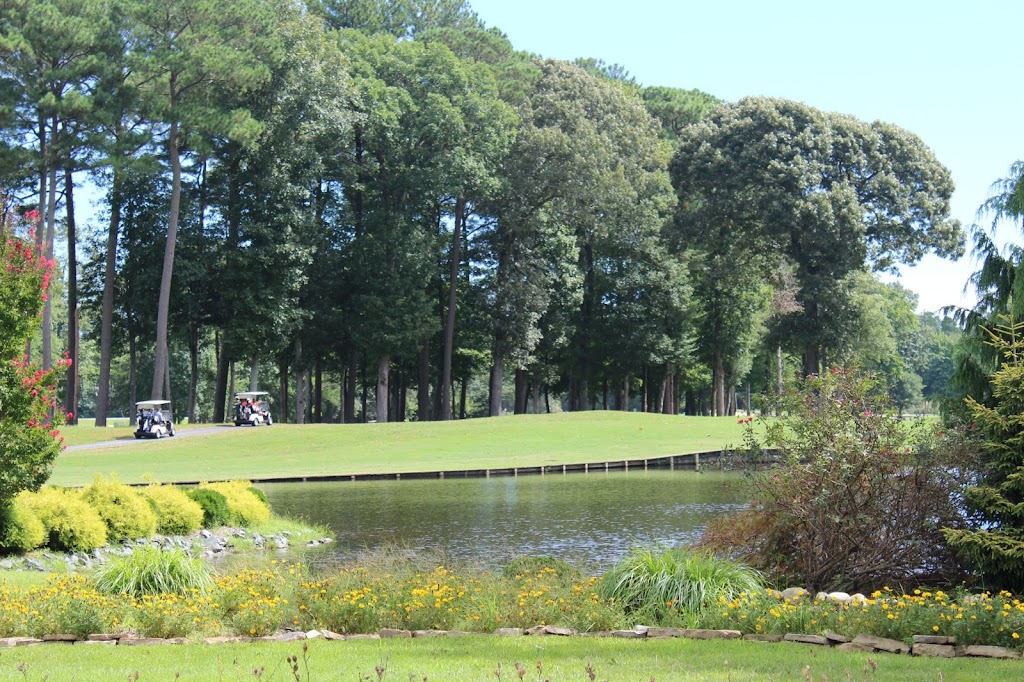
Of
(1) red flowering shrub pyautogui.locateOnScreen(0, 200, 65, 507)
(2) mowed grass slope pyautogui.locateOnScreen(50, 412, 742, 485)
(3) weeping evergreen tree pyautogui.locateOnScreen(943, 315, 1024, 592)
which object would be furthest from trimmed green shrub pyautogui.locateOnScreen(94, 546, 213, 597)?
(2) mowed grass slope pyautogui.locateOnScreen(50, 412, 742, 485)

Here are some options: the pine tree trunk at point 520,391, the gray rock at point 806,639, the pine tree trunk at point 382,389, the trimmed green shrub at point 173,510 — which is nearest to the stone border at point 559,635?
the gray rock at point 806,639

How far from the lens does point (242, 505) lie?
68.6 ft

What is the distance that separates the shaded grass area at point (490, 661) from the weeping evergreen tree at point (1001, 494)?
3080mm

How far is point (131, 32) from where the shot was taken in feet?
138

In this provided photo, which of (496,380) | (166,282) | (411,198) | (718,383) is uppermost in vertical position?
(411,198)

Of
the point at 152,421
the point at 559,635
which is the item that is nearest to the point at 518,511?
the point at 559,635

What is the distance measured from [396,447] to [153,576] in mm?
29172

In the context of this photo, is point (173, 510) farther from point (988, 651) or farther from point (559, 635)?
point (988, 651)

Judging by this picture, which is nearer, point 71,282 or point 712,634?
point 712,634

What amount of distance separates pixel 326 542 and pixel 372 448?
828 inches

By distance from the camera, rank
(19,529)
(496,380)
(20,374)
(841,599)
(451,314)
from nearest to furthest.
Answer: (841,599) < (20,374) < (19,529) < (451,314) < (496,380)

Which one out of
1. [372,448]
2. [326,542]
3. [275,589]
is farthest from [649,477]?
[275,589]

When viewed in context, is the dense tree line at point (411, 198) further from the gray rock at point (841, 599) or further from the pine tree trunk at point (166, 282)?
the gray rock at point (841, 599)

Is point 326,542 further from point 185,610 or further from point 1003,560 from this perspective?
point 1003,560
